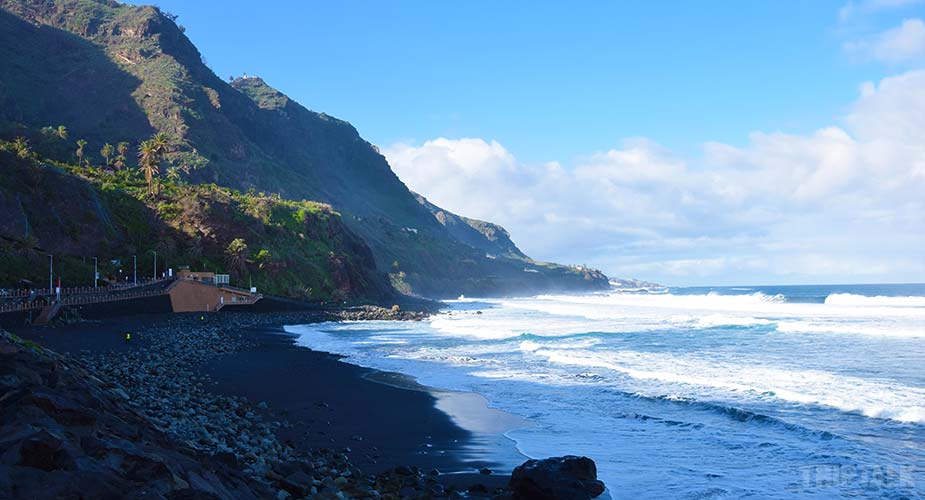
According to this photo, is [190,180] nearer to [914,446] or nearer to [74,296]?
[74,296]

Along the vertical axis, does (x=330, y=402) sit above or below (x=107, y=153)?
below

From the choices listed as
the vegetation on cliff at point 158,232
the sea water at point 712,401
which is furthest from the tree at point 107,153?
the sea water at point 712,401

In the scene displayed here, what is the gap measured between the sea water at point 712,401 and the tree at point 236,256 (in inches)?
1564

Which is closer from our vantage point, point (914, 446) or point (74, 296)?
point (914, 446)

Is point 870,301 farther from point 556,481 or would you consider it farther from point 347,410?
point 556,481

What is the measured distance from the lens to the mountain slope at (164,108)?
122625 mm

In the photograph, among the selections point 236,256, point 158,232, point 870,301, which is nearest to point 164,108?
point 158,232

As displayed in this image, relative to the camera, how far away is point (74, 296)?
1574 inches

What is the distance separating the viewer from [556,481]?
31.7 ft

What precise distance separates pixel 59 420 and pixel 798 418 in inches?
596

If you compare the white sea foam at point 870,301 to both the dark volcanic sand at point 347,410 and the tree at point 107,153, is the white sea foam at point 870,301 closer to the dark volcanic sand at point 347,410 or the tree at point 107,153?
the dark volcanic sand at point 347,410

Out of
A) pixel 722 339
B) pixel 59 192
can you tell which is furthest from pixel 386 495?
pixel 59 192

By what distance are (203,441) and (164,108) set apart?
133 metres

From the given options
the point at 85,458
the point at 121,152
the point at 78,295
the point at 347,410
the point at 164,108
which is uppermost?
the point at 164,108
